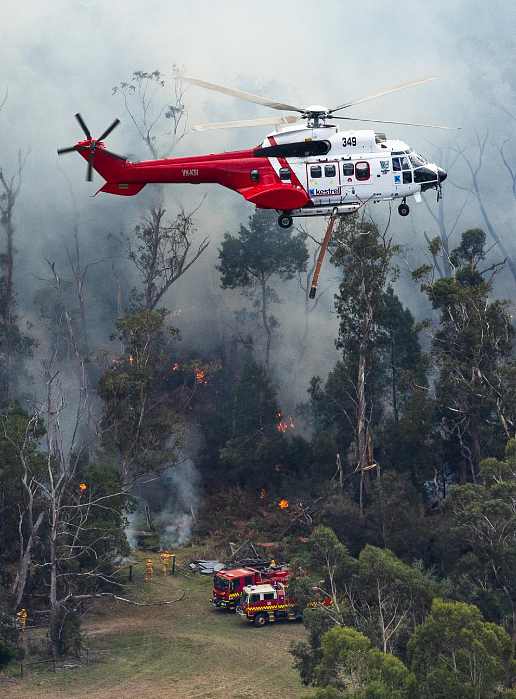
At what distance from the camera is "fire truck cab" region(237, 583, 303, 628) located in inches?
1750

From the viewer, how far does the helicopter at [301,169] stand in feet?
110

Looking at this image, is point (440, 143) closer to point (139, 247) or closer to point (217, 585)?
point (139, 247)

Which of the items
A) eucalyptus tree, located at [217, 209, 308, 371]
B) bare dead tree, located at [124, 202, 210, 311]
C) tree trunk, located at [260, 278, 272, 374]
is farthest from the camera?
tree trunk, located at [260, 278, 272, 374]

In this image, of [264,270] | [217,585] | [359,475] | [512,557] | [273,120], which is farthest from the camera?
[264,270]

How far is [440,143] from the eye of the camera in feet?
302

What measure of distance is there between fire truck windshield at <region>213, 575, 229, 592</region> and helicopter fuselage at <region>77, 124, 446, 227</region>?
18.9m

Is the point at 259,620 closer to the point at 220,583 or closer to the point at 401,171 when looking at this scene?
the point at 220,583

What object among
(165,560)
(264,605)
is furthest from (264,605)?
(165,560)

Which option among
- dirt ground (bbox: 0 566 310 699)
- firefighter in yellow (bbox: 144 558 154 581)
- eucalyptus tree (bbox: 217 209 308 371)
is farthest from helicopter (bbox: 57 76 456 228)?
eucalyptus tree (bbox: 217 209 308 371)

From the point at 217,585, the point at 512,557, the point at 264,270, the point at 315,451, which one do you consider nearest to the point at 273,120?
the point at 512,557

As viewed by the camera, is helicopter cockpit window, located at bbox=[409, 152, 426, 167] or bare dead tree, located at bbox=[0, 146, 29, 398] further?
bare dead tree, located at bbox=[0, 146, 29, 398]

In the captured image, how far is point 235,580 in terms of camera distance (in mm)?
45812

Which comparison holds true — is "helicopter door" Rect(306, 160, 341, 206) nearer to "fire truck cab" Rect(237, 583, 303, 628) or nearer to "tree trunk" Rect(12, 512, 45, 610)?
"tree trunk" Rect(12, 512, 45, 610)

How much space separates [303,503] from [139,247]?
93.9 feet
